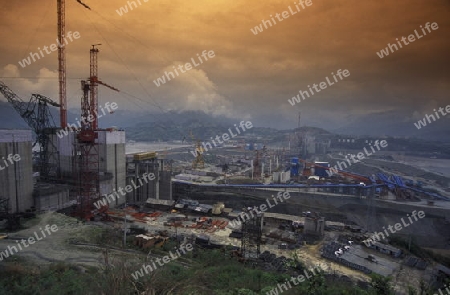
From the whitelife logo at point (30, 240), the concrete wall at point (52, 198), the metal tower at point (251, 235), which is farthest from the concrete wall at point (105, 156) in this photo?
the metal tower at point (251, 235)

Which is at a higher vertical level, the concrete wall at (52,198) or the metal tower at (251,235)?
the concrete wall at (52,198)

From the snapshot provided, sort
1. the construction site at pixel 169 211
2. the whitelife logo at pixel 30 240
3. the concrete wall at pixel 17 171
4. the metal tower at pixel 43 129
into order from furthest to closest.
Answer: the metal tower at pixel 43 129 → the concrete wall at pixel 17 171 → the construction site at pixel 169 211 → the whitelife logo at pixel 30 240

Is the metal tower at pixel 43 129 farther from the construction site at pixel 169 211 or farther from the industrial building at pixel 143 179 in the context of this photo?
the industrial building at pixel 143 179

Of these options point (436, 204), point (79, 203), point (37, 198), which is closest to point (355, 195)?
point (436, 204)

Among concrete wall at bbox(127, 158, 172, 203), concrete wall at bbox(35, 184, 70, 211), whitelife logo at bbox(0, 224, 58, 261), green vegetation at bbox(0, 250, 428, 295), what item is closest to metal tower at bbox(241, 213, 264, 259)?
green vegetation at bbox(0, 250, 428, 295)

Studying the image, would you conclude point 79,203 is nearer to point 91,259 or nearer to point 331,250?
point 91,259
